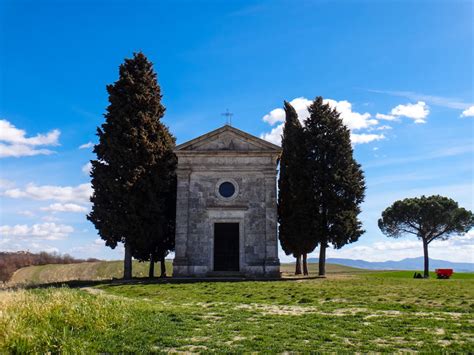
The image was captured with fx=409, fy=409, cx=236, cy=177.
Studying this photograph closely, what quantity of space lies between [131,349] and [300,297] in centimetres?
841

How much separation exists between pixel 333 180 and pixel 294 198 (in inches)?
109

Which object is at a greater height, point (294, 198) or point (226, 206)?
point (294, 198)

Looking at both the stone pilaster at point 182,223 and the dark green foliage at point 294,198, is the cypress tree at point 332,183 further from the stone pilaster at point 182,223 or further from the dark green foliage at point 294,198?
the stone pilaster at point 182,223

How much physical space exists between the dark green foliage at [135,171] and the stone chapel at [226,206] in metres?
1.56

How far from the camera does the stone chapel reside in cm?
2362

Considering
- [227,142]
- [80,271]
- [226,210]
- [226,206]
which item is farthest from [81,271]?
[227,142]

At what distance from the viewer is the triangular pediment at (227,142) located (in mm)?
25094

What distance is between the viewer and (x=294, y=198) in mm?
26859

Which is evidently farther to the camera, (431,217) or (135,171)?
(431,217)

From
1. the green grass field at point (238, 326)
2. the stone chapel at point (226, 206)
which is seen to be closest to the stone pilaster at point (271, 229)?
the stone chapel at point (226, 206)

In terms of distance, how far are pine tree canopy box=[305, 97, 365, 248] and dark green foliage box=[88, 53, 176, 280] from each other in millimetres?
9358

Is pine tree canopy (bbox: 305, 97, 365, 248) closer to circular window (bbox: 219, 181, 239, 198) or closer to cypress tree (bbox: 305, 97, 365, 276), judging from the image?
cypress tree (bbox: 305, 97, 365, 276)

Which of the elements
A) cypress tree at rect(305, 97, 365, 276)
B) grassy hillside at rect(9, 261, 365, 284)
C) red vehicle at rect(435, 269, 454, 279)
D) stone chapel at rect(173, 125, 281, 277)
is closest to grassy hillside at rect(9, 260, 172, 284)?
grassy hillside at rect(9, 261, 365, 284)

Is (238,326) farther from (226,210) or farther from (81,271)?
(81,271)
